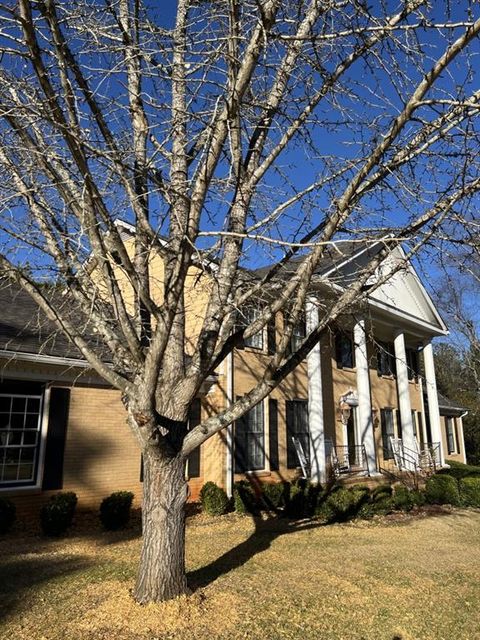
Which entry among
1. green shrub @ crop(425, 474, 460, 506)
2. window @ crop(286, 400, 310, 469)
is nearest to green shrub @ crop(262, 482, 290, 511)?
window @ crop(286, 400, 310, 469)

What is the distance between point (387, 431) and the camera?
816 inches

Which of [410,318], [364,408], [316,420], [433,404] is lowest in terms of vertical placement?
[316,420]

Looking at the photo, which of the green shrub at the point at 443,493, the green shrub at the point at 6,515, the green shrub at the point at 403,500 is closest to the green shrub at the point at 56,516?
the green shrub at the point at 6,515

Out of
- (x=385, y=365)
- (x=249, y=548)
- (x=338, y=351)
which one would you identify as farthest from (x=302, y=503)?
(x=385, y=365)

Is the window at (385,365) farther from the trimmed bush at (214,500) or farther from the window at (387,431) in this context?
the trimmed bush at (214,500)

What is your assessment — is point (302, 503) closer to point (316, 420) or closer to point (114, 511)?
point (316, 420)

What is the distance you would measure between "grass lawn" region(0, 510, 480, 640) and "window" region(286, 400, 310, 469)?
17.1 ft

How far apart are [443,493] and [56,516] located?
35.1ft

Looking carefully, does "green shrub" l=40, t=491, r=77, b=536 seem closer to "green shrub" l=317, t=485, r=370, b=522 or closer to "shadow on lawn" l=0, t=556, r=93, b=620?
"shadow on lawn" l=0, t=556, r=93, b=620

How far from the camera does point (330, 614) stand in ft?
17.7

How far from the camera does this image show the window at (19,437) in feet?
32.4

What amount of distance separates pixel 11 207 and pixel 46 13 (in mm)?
2104

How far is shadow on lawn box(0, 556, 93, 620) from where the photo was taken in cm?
557

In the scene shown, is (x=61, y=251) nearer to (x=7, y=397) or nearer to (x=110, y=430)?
(x=7, y=397)
